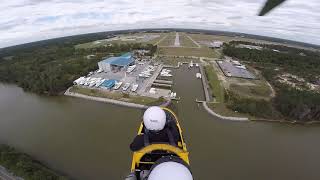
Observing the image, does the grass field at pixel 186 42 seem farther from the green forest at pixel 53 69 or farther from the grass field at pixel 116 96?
the grass field at pixel 116 96

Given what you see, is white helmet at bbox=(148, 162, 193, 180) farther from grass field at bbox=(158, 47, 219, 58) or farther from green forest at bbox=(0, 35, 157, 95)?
grass field at bbox=(158, 47, 219, 58)

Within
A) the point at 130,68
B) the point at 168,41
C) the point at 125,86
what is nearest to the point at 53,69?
the point at 130,68

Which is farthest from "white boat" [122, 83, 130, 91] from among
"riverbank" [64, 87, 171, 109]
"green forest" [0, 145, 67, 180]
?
"green forest" [0, 145, 67, 180]

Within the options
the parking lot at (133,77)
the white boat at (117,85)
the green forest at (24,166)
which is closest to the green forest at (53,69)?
the parking lot at (133,77)

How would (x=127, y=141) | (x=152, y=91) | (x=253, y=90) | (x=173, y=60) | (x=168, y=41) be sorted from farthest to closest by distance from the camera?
(x=168, y=41), (x=173, y=60), (x=253, y=90), (x=152, y=91), (x=127, y=141)

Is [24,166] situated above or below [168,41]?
below

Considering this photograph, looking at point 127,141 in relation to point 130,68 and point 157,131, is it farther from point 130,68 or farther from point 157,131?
point 130,68

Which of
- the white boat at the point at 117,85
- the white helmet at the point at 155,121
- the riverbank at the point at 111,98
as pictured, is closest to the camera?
the white helmet at the point at 155,121
